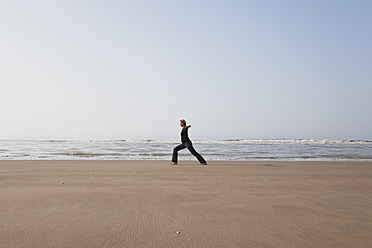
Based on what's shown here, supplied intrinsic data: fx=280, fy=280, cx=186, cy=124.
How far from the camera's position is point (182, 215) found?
11.5ft

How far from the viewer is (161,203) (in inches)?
163

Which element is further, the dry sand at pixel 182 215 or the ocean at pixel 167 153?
the ocean at pixel 167 153

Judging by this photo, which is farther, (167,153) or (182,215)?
(167,153)

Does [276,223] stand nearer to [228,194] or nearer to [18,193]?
[228,194]

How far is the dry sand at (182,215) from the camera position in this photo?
269 cm

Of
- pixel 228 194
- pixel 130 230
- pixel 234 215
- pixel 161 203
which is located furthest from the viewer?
pixel 228 194

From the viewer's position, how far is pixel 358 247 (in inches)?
101

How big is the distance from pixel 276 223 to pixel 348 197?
2.26 m

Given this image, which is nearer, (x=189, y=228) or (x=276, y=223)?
(x=189, y=228)

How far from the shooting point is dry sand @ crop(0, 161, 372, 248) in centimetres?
269

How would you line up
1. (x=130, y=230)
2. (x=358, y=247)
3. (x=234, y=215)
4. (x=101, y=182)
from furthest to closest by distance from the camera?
(x=101, y=182) < (x=234, y=215) < (x=130, y=230) < (x=358, y=247)

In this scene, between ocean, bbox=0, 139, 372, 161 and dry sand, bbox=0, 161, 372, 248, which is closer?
dry sand, bbox=0, 161, 372, 248

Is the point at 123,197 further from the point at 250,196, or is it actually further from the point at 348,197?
the point at 348,197

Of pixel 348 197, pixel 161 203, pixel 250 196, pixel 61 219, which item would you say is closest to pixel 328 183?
pixel 348 197
